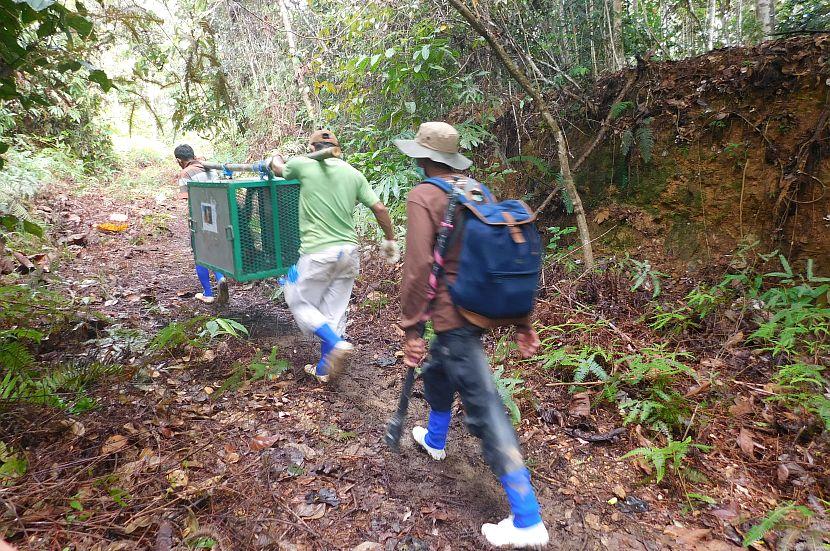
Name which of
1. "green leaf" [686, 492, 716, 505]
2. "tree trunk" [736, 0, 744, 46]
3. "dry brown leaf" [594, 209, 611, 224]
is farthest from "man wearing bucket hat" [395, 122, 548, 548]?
"tree trunk" [736, 0, 744, 46]

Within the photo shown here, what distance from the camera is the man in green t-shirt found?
3.86 meters

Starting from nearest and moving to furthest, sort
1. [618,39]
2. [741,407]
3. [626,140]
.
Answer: [741,407]
[626,140]
[618,39]

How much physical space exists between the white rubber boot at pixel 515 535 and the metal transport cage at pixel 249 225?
3.04m

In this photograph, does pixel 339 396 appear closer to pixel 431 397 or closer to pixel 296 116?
pixel 431 397

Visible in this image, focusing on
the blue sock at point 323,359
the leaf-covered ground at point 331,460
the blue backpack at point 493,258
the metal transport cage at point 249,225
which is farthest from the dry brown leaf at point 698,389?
the metal transport cage at point 249,225

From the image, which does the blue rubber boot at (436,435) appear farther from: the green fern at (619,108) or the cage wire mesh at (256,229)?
the green fern at (619,108)

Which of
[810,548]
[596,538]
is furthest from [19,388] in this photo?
[810,548]

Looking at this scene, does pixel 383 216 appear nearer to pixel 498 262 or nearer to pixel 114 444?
pixel 498 262

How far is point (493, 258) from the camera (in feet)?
7.13

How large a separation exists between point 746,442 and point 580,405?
103 centimetres

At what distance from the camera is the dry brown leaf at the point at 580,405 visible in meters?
3.46

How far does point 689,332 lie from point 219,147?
1497 centimetres

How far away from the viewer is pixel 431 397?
9.57 feet

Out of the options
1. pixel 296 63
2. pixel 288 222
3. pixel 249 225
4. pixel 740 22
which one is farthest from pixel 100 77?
pixel 740 22
